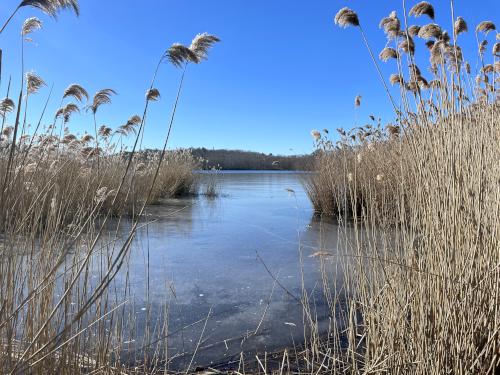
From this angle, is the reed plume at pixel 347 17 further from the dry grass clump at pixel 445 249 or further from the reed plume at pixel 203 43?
the reed plume at pixel 203 43

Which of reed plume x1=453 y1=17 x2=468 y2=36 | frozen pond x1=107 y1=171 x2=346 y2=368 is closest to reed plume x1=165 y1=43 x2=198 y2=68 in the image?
frozen pond x1=107 y1=171 x2=346 y2=368

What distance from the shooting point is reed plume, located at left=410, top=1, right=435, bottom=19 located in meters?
1.63

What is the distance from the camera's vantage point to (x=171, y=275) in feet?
10.2

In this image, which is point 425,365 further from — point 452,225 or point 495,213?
point 495,213

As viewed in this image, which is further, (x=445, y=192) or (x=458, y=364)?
(x=445, y=192)

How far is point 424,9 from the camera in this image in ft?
5.35

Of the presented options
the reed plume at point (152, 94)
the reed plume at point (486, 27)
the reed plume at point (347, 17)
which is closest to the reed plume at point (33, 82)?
the reed plume at point (152, 94)

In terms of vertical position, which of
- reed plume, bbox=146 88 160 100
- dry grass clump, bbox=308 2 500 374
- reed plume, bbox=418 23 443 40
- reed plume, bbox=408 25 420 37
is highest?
reed plume, bbox=408 25 420 37

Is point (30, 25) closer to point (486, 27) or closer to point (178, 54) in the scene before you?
point (178, 54)

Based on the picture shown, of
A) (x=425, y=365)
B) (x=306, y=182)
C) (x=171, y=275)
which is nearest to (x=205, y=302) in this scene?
(x=171, y=275)

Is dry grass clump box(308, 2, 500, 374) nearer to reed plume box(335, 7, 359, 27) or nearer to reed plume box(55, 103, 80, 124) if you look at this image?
reed plume box(335, 7, 359, 27)

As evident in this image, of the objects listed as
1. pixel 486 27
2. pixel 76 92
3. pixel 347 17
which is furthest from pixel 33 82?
pixel 486 27

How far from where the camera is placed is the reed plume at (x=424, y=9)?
1626mm

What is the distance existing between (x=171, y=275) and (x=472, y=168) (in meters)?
2.37
